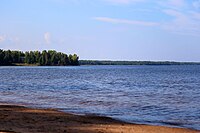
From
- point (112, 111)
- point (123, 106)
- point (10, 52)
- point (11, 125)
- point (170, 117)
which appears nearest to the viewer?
point (11, 125)

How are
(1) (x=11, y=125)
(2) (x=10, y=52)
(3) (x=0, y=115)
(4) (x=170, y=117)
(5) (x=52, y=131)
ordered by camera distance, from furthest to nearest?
1. (2) (x=10, y=52)
2. (4) (x=170, y=117)
3. (3) (x=0, y=115)
4. (1) (x=11, y=125)
5. (5) (x=52, y=131)

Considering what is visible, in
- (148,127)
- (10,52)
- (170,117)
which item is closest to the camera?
(148,127)

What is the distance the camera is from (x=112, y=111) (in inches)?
949

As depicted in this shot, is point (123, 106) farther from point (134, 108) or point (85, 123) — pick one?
point (85, 123)

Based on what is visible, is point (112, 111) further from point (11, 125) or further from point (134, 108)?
point (11, 125)

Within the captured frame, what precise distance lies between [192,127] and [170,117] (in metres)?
3.42

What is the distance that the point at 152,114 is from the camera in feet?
74.6

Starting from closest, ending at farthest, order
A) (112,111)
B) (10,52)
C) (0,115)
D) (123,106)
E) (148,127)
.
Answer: (148,127) < (0,115) < (112,111) < (123,106) < (10,52)

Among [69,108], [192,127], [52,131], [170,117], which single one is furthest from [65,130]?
[69,108]

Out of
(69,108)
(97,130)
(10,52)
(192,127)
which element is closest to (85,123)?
(97,130)

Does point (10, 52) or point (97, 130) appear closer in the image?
point (97, 130)

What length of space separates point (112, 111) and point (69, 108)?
3.36 m

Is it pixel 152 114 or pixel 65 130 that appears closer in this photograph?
pixel 65 130

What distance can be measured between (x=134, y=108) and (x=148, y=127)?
27.4 ft
